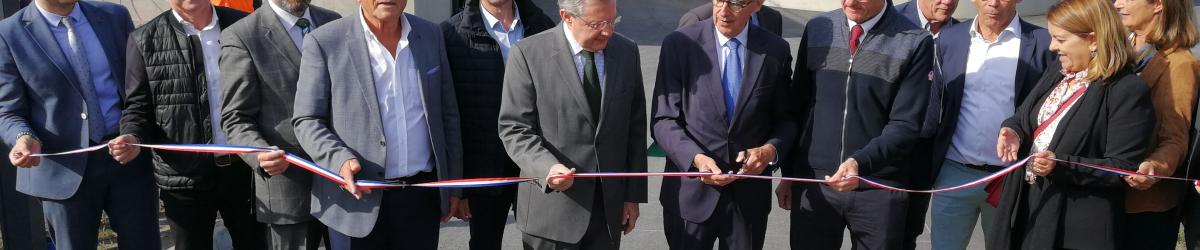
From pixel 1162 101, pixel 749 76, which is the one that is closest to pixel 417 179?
pixel 749 76

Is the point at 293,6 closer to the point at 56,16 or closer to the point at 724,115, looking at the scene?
the point at 56,16

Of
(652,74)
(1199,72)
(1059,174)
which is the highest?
(1199,72)

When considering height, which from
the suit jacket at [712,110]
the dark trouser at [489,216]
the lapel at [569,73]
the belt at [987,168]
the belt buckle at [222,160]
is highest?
the lapel at [569,73]

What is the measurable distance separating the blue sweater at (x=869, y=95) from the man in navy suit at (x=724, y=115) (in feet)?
0.45

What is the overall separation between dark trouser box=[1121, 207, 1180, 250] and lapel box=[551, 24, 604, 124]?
7.32 ft

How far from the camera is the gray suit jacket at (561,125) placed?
4047mm

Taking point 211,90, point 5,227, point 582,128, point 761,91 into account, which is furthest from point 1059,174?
point 5,227

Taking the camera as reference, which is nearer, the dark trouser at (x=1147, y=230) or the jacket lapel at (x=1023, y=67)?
the dark trouser at (x=1147, y=230)

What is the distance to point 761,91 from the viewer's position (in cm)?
433

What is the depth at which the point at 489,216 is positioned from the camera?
4.87m

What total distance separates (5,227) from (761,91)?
11.8 ft

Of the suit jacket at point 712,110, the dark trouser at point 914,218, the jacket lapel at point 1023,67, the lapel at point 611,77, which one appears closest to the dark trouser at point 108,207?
the lapel at point 611,77

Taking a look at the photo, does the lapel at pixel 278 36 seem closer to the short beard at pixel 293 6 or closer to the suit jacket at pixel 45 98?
the short beard at pixel 293 6

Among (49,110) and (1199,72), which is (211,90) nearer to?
(49,110)
